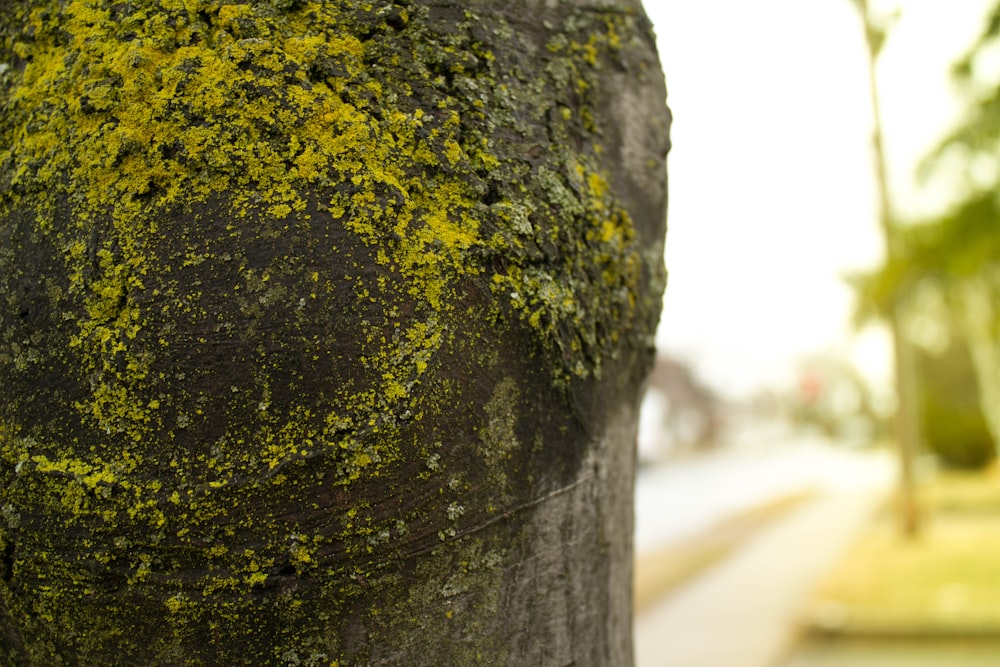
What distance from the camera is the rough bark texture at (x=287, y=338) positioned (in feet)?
2.91

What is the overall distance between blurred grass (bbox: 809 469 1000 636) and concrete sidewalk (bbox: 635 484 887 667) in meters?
0.32

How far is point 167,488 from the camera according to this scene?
878 mm

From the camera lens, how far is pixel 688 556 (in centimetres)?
1063

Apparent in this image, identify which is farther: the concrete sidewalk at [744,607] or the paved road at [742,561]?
the paved road at [742,561]

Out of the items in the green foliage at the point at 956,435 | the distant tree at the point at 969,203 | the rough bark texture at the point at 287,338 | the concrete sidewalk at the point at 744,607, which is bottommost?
the rough bark texture at the point at 287,338

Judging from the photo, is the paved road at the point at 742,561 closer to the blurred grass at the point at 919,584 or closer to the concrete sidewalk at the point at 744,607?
the concrete sidewalk at the point at 744,607

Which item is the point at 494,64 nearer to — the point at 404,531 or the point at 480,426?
the point at 480,426

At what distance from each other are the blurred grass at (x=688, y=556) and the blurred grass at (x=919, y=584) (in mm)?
1503

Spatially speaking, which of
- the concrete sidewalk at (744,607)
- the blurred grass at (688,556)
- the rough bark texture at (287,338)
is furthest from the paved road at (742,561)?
the rough bark texture at (287,338)

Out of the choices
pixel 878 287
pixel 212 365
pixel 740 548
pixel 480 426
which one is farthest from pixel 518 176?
pixel 740 548

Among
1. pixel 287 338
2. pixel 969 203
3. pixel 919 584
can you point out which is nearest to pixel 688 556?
pixel 919 584

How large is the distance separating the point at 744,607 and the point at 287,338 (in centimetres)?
795

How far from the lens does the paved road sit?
22.5 feet

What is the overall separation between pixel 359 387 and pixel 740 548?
11.3 meters
